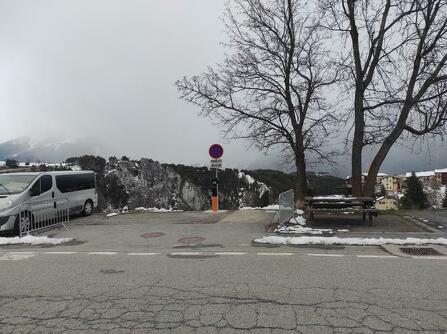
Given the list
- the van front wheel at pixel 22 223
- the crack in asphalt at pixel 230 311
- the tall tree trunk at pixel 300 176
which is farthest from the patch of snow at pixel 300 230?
the van front wheel at pixel 22 223

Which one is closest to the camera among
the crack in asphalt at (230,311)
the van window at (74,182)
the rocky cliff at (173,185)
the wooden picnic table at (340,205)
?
the crack in asphalt at (230,311)

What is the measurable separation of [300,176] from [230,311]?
12608 millimetres

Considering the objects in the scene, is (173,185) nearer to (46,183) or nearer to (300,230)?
(46,183)

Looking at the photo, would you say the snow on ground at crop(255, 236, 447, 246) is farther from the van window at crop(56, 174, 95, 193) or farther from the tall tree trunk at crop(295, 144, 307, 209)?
the van window at crop(56, 174, 95, 193)

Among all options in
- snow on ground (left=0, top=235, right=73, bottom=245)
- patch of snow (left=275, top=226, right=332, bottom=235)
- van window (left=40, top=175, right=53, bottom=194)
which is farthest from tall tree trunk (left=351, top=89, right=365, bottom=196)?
van window (left=40, top=175, right=53, bottom=194)

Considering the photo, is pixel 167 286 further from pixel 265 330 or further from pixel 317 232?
pixel 317 232

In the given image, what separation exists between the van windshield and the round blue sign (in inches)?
265

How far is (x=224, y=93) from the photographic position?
55.9 ft

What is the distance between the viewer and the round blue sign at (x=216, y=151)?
57.4 feet

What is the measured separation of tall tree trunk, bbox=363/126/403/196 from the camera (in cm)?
1573

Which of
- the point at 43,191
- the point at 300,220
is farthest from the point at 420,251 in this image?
the point at 43,191

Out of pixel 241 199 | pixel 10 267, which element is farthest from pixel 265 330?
pixel 241 199

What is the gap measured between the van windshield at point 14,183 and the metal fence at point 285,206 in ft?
27.0

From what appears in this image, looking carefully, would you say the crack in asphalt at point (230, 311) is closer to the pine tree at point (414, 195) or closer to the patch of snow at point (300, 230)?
the patch of snow at point (300, 230)
